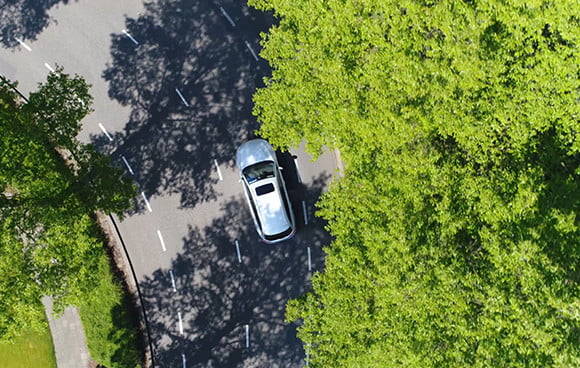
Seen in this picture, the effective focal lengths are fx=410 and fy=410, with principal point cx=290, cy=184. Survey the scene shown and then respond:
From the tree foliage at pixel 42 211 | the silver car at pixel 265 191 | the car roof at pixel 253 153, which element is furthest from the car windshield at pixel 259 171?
the tree foliage at pixel 42 211

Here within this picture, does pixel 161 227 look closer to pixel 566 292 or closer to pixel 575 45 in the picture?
pixel 566 292

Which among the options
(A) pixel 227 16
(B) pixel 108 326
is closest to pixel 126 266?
(B) pixel 108 326

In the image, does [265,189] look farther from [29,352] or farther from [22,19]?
[22,19]

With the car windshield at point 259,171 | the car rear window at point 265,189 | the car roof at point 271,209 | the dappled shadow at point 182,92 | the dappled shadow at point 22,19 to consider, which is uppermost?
the dappled shadow at point 22,19

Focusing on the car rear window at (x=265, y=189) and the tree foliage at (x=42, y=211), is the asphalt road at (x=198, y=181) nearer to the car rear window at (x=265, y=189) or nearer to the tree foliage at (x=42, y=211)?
the car rear window at (x=265, y=189)

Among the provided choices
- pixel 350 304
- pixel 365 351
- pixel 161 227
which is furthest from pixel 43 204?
pixel 365 351

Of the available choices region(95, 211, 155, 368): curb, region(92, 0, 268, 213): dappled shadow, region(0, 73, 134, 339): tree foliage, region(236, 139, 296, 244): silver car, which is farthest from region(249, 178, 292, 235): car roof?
region(95, 211, 155, 368): curb
